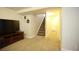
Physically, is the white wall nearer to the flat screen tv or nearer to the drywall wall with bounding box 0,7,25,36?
the flat screen tv

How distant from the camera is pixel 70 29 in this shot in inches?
103

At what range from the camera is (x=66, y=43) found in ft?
8.67

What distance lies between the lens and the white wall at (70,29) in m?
2.60

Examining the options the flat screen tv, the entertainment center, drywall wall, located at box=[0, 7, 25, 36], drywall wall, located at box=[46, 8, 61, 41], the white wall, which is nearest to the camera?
the white wall

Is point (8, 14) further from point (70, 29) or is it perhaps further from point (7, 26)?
point (70, 29)

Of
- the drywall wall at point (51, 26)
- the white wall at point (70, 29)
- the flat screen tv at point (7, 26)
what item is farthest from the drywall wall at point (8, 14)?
the white wall at point (70, 29)

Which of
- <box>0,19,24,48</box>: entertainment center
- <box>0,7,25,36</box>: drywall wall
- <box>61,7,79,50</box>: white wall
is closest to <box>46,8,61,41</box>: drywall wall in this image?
<box>0,7,25,36</box>: drywall wall

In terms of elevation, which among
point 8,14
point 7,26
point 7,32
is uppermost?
point 8,14

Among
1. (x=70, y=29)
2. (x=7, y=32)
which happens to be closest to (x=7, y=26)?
(x=7, y=32)

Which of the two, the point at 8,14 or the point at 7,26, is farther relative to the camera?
the point at 8,14

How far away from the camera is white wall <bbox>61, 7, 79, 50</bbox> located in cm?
260

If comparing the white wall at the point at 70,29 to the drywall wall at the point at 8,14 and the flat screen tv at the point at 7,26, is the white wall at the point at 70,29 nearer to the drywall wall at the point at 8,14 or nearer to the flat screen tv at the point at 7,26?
the flat screen tv at the point at 7,26
